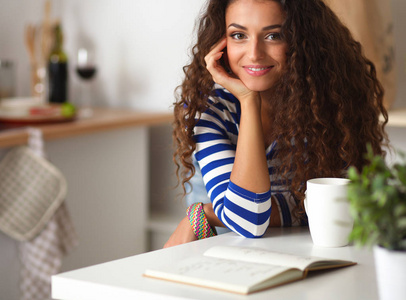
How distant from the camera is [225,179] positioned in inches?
52.2

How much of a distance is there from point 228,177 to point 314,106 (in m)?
0.26

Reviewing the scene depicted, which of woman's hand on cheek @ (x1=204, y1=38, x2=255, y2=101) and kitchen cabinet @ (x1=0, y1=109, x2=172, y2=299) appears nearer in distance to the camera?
woman's hand on cheek @ (x1=204, y1=38, x2=255, y2=101)

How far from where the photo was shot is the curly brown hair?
138 centimetres

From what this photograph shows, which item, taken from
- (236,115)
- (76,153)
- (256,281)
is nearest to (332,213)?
(256,281)

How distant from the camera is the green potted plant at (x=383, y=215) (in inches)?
25.6

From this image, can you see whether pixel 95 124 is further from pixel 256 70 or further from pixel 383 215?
pixel 383 215

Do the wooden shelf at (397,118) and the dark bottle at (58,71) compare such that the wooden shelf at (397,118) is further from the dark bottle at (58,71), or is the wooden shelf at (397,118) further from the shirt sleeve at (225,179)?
the dark bottle at (58,71)

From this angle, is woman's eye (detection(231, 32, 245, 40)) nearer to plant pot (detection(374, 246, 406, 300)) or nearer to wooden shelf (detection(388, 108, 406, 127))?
wooden shelf (detection(388, 108, 406, 127))

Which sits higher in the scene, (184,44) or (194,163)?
(184,44)

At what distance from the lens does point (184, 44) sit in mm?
2723

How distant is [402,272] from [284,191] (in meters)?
0.69

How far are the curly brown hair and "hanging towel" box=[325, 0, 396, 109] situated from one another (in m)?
0.45

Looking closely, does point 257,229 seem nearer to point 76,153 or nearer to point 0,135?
point 0,135

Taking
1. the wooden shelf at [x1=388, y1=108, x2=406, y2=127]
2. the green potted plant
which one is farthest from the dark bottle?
the green potted plant
